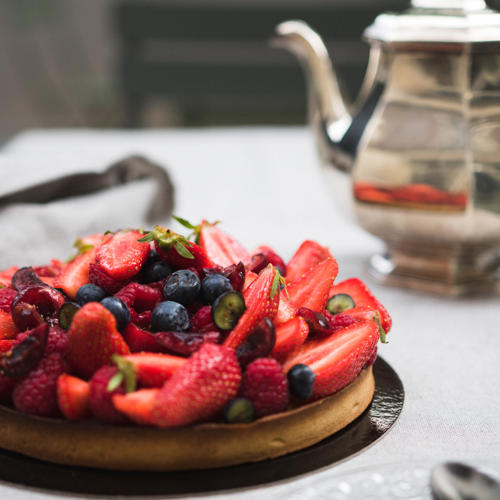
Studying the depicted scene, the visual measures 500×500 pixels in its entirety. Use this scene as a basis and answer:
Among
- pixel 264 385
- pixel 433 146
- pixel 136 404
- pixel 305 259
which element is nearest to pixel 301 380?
pixel 264 385

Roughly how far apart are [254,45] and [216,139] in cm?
165

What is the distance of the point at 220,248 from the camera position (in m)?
0.86

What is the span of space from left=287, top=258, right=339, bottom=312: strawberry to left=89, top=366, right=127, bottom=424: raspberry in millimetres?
229

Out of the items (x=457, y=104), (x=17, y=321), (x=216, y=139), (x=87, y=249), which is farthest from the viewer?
(x=216, y=139)

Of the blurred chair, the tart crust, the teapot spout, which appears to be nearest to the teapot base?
the teapot spout

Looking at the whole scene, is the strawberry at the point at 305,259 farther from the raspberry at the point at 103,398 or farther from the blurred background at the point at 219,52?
the blurred background at the point at 219,52

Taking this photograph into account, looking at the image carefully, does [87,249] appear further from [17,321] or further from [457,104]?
[457,104]

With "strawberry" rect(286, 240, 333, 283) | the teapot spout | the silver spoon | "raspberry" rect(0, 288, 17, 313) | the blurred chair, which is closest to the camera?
the silver spoon

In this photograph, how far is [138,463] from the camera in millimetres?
596

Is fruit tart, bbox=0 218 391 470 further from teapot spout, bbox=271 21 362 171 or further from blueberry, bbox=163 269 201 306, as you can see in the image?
teapot spout, bbox=271 21 362 171

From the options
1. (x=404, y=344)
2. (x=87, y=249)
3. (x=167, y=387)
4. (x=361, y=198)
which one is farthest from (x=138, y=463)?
(x=361, y=198)

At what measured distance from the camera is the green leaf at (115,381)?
1.90 feet

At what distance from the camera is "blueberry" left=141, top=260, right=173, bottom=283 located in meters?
0.75

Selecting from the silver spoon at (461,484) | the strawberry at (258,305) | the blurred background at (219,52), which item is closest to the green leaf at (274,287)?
the strawberry at (258,305)
